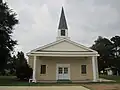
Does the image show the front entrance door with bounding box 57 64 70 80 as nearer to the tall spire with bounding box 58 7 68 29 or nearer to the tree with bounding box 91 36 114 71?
the tall spire with bounding box 58 7 68 29

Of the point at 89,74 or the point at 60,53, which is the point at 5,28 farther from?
the point at 89,74

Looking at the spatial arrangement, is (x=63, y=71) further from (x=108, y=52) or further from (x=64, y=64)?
(x=108, y=52)

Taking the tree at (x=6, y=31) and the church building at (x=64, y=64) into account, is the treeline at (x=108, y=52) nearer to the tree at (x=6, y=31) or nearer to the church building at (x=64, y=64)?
the church building at (x=64, y=64)

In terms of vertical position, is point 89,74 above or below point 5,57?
below

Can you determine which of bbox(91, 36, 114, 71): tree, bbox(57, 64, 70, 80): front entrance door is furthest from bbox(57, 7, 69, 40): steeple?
bbox(91, 36, 114, 71): tree

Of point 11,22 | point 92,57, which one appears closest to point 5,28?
point 11,22

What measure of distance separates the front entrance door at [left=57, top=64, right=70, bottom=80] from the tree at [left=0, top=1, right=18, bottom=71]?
276 inches

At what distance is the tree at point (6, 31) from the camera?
26331mm

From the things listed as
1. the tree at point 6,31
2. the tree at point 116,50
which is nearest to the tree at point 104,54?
the tree at point 116,50

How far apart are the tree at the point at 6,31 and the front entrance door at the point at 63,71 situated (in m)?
7.00

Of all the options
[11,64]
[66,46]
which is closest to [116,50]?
[11,64]

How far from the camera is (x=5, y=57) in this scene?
89.2 ft

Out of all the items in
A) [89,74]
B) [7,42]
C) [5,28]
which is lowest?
[89,74]

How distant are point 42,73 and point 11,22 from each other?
8.03 metres
